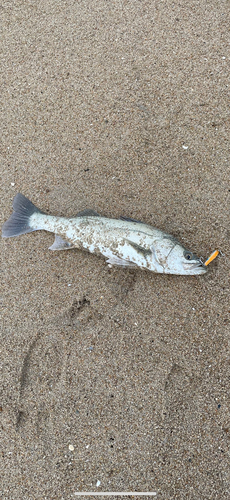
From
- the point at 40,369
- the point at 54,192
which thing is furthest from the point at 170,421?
the point at 54,192

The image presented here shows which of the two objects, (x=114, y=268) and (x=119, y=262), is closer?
(x=119, y=262)

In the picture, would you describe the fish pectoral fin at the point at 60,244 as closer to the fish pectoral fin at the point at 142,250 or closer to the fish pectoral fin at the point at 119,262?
the fish pectoral fin at the point at 119,262

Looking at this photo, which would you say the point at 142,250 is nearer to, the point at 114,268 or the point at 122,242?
the point at 122,242

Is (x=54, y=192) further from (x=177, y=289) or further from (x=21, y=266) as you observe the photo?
(x=177, y=289)

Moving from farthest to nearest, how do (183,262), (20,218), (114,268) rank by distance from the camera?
(20,218)
(114,268)
(183,262)

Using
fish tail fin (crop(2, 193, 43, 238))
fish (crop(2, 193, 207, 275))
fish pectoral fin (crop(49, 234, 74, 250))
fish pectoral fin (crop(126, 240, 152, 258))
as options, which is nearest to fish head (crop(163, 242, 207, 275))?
fish (crop(2, 193, 207, 275))

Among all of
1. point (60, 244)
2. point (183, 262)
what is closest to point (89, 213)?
point (60, 244)

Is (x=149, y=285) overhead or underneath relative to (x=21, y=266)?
A: underneath
